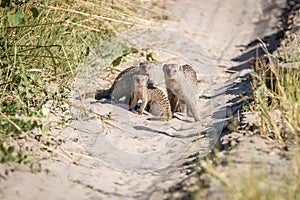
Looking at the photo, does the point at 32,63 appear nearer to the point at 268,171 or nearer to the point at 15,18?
the point at 15,18

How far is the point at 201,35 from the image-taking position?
25.8 feet

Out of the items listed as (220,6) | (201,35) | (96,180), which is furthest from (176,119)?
(220,6)

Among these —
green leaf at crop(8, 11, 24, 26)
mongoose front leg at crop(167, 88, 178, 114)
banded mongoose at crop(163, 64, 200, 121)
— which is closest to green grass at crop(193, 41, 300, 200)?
banded mongoose at crop(163, 64, 200, 121)

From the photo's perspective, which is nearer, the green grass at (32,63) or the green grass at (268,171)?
the green grass at (268,171)

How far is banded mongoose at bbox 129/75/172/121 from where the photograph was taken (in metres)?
5.04

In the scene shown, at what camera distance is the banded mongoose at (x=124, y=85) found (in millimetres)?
5195

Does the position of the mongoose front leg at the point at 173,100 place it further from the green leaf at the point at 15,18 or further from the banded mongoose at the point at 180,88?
the green leaf at the point at 15,18

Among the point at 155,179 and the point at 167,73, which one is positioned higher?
the point at 167,73

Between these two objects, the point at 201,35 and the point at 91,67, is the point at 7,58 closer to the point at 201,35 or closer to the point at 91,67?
the point at 91,67

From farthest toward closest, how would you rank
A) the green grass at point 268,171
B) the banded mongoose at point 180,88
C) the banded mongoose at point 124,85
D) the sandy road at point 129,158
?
the banded mongoose at point 124,85 → the banded mongoose at point 180,88 → the sandy road at point 129,158 → the green grass at point 268,171

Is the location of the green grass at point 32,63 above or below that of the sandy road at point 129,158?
above

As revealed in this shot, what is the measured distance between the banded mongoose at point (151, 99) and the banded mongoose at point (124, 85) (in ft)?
0.42

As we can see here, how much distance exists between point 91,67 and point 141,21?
1412 mm

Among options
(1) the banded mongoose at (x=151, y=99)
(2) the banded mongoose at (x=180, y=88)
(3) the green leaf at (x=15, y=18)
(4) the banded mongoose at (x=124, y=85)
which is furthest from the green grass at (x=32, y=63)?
(2) the banded mongoose at (x=180, y=88)
